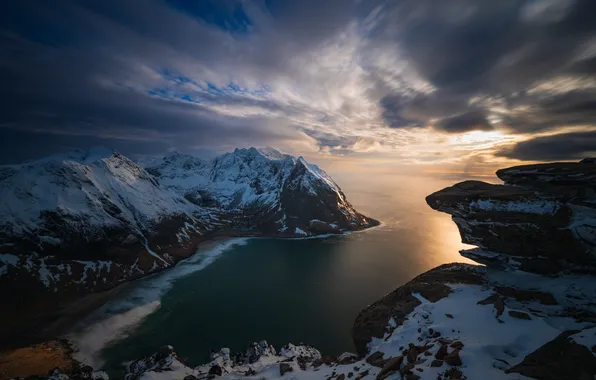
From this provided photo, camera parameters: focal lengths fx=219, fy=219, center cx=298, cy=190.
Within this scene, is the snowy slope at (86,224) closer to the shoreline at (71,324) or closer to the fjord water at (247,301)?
the shoreline at (71,324)

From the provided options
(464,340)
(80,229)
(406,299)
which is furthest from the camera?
(80,229)

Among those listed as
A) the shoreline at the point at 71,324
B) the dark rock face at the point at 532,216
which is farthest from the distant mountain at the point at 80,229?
the dark rock face at the point at 532,216

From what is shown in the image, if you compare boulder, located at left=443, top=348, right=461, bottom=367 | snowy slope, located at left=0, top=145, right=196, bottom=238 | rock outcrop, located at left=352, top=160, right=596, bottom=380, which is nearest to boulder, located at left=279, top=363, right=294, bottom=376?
rock outcrop, located at left=352, top=160, right=596, bottom=380

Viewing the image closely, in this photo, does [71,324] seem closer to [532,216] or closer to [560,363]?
[560,363]

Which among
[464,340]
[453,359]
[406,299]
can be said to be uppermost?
[453,359]

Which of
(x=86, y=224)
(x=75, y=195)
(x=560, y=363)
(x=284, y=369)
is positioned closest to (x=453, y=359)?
(x=560, y=363)

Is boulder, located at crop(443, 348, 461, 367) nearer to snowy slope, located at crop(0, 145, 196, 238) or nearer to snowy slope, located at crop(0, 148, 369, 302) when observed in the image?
snowy slope, located at crop(0, 148, 369, 302)
